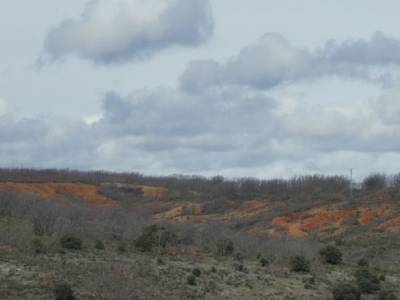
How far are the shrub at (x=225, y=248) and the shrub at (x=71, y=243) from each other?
8.27 m

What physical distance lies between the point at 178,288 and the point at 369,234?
3884 centimetres

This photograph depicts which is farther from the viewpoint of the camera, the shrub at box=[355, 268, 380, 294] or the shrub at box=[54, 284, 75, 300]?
the shrub at box=[355, 268, 380, 294]

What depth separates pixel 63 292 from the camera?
20312 millimetres

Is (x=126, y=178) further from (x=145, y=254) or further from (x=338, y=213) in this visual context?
(x=145, y=254)

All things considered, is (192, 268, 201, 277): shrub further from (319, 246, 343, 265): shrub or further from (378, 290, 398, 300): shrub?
(319, 246, 343, 265): shrub

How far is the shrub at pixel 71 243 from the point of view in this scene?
29.3 m

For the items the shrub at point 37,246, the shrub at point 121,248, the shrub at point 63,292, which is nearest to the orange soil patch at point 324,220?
the shrub at point 121,248

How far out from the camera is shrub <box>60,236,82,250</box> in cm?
2930

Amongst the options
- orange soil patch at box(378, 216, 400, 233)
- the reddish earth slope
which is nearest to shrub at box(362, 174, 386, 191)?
the reddish earth slope

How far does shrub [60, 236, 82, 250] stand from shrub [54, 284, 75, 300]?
8.77 metres

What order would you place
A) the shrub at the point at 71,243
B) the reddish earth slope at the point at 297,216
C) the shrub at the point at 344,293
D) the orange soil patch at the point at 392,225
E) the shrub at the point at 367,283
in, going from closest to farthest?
1. the shrub at the point at 344,293
2. the shrub at the point at 367,283
3. the shrub at the point at 71,243
4. the orange soil patch at the point at 392,225
5. the reddish earth slope at the point at 297,216

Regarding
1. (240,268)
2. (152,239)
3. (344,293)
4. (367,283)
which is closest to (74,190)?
(152,239)

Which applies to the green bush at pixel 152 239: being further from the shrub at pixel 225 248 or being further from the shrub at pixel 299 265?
the shrub at pixel 299 265

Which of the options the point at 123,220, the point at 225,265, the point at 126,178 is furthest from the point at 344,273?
the point at 126,178
